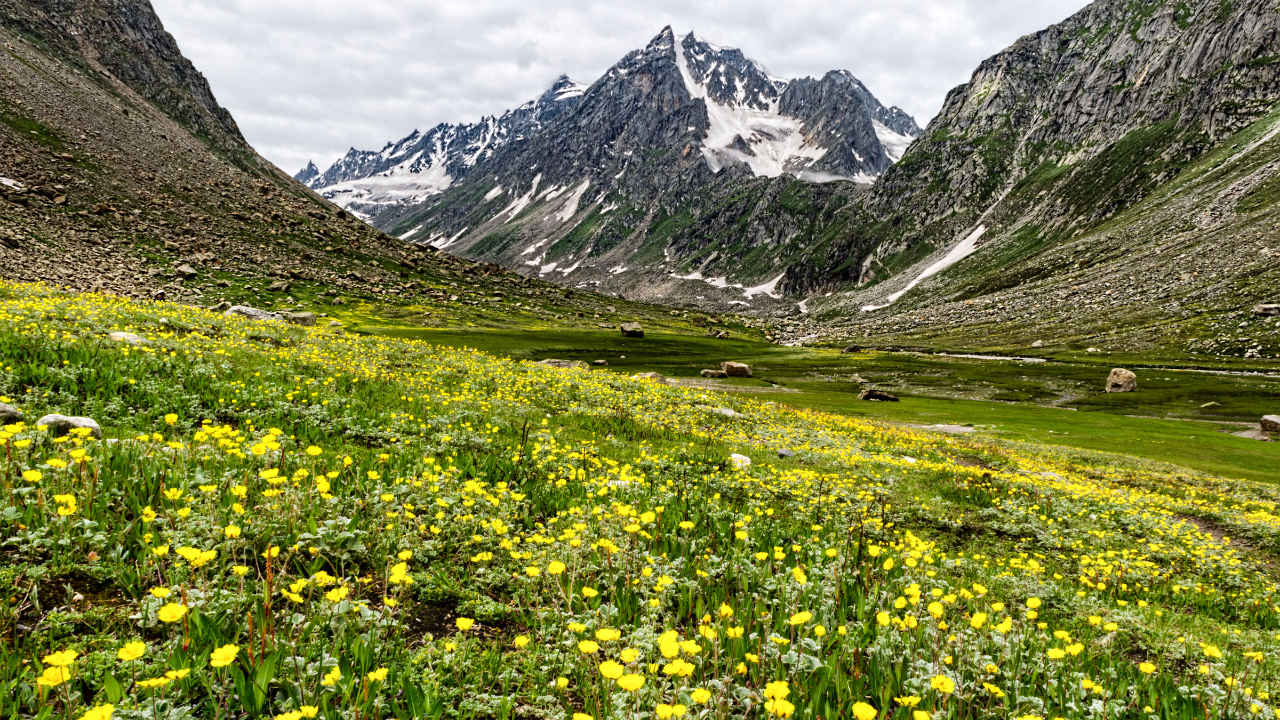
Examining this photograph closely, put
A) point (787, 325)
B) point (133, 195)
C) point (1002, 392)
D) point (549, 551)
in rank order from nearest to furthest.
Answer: point (549, 551) → point (1002, 392) → point (133, 195) → point (787, 325)

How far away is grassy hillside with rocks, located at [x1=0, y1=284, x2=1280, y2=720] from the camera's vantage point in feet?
11.5

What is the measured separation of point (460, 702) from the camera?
369 cm

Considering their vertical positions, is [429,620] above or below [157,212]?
below

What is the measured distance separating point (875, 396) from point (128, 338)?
61367mm

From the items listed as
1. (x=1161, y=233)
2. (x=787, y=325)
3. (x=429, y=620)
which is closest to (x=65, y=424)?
(x=429, y=620)

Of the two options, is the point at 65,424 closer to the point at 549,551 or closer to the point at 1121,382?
the point at 549,551

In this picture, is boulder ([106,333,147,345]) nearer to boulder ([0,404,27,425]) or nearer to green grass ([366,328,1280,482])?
boulder ([0,404,27,425])

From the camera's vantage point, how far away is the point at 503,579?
5324 mm

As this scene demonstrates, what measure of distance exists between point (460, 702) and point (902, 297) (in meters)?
221

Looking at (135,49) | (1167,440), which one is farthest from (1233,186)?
(135,49)

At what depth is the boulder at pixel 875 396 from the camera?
194ft

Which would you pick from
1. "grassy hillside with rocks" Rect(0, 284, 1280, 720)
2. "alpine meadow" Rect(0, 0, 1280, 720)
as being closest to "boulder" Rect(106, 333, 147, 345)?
"alpine meadow" Rect(0, 0, 1280, 720)

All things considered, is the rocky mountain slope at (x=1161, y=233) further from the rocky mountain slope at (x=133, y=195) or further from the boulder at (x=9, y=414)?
the rocky mountain slope at (x=133, y=195)

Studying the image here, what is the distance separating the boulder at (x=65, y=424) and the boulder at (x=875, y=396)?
201 ft
